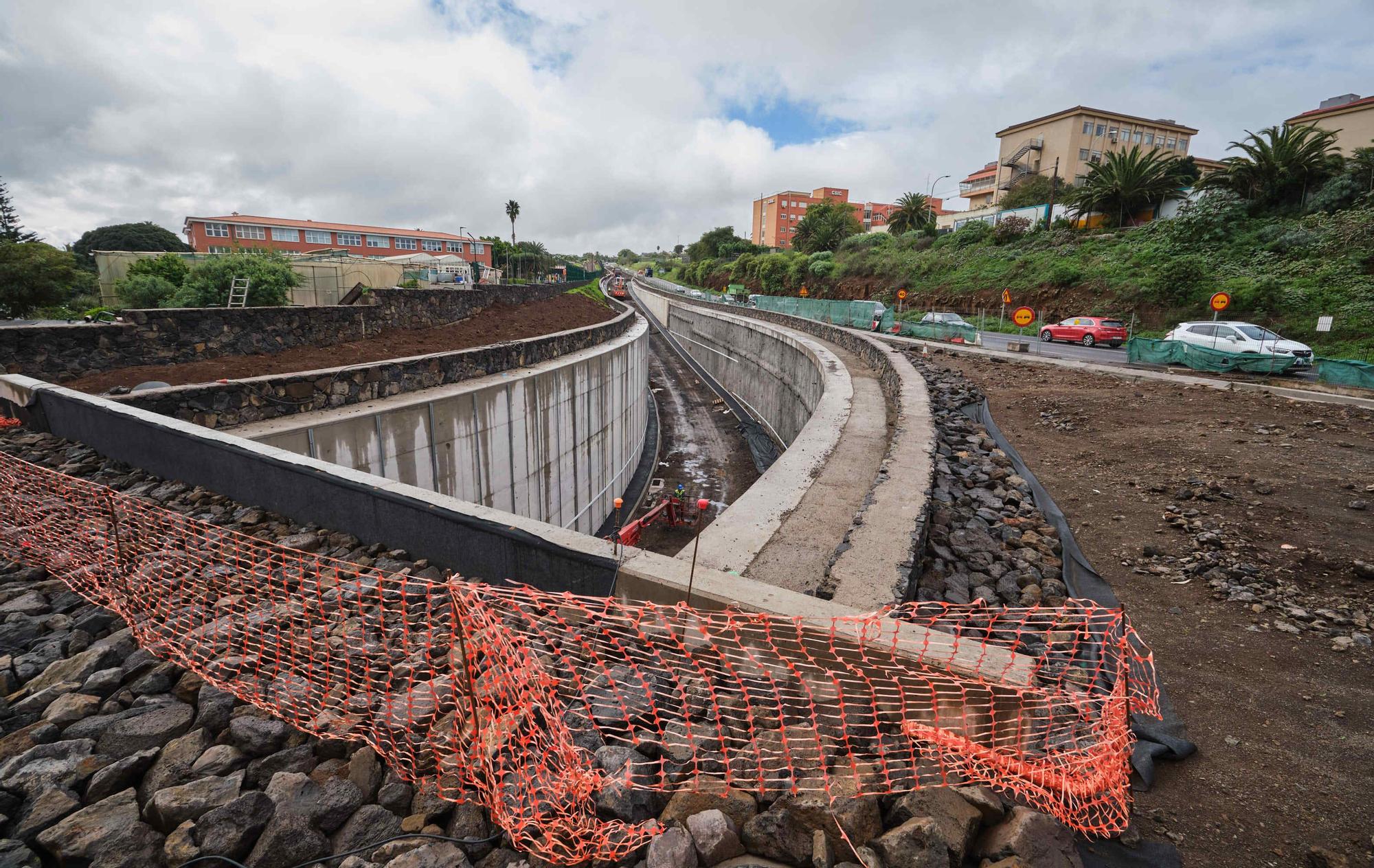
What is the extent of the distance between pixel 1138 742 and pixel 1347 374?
1829 cm

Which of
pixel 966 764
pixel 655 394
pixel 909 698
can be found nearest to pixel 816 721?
pixel 909 698

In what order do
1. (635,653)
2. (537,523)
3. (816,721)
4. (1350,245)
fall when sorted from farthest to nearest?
(1350,245) → (537,523) → (635,653) → (816,721)

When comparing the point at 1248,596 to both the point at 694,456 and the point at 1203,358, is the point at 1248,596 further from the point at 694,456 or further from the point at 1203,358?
the point at 694,456

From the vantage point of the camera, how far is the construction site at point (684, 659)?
8.20 feet

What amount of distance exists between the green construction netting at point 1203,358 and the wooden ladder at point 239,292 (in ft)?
103

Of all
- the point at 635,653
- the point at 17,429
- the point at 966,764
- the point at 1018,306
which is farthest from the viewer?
the point at 1018,306

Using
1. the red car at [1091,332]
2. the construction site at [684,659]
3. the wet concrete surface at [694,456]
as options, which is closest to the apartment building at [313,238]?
the wet concrete surface at [694,456]

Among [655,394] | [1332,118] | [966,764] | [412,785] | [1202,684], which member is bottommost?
[655,394]

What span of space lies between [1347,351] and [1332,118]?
31.7 meters

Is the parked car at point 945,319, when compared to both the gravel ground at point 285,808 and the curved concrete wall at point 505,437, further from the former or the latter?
the gravel ground at point 285,808

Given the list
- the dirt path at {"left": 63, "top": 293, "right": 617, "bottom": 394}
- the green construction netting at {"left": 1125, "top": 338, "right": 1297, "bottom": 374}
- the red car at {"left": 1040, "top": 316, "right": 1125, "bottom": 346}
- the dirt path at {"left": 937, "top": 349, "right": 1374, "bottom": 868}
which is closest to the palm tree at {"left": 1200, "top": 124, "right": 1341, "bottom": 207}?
the red car at {"left": 1040, "top": 316, "right": 1125, "bottom": 346}

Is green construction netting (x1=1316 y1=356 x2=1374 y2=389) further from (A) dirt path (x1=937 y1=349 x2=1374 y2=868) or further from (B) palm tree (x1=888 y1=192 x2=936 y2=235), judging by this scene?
(B) palm tree (x1=888 y1=192 x2=936 y2=235)

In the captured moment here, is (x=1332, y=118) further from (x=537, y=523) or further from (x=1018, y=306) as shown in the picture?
(x=537, y=523)

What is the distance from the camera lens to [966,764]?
264 cm
